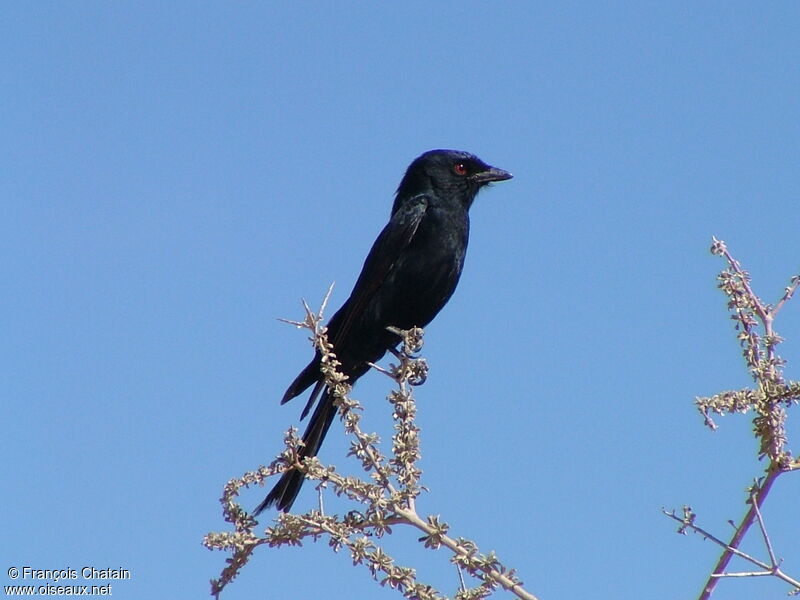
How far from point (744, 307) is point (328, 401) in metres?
3.13

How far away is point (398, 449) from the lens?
3.48 meters

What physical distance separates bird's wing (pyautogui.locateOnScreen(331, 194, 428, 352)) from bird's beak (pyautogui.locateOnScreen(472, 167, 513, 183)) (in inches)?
28.2

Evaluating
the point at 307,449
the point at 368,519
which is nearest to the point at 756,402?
the point at 368,519

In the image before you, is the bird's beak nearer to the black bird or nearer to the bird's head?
the bird's head

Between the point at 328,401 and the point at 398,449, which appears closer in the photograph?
the point at 398,449

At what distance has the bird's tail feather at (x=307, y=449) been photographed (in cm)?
550

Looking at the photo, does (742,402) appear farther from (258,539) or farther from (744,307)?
(258,539)

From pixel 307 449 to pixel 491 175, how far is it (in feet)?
8.24

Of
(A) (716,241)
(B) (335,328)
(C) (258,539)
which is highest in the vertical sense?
(B) (335,328)

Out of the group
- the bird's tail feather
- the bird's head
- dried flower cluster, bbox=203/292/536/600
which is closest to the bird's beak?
the bird's head

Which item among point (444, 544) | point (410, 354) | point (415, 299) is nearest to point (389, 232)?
point (415, 299)

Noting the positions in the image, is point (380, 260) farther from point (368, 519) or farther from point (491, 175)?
point (368, 519)

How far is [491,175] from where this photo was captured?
744cm

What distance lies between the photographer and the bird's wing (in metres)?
6.48
